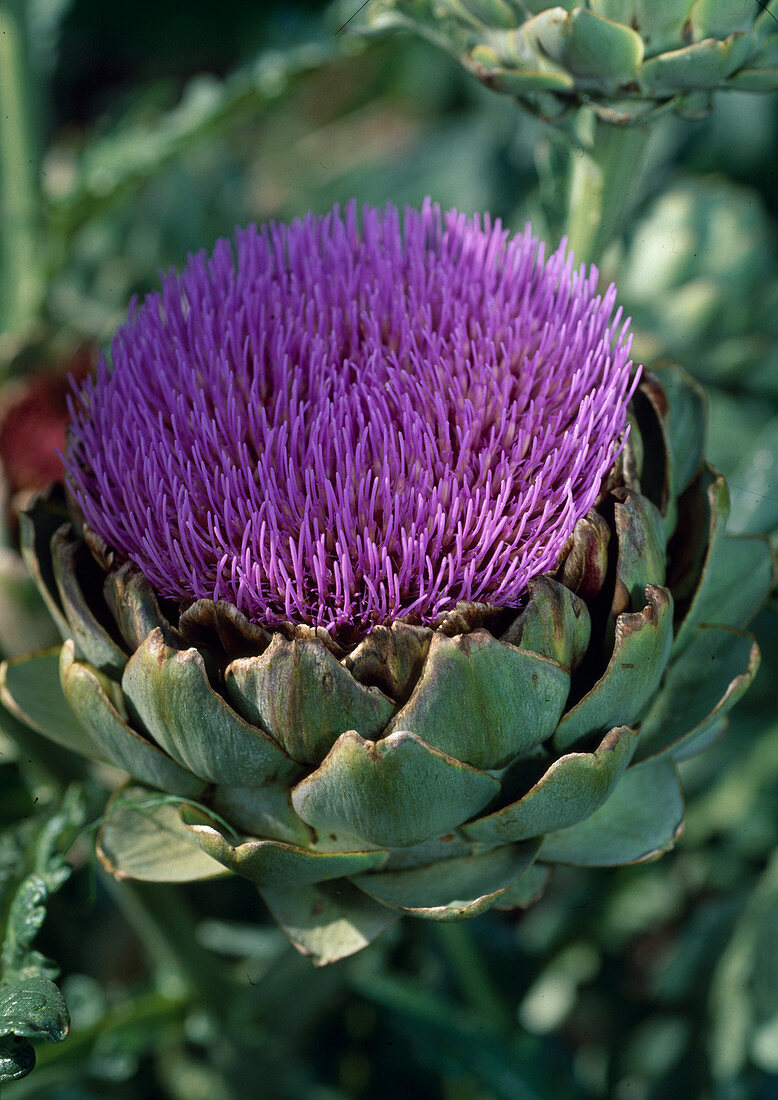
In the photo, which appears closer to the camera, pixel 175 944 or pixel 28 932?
pixel 28 932

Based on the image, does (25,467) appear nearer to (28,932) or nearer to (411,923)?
(28,932)

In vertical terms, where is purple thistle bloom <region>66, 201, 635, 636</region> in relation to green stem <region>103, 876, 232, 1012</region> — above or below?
above

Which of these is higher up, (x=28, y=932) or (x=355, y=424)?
(x=355, y=424)

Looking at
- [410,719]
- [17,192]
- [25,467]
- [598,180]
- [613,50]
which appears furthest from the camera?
[17,192]

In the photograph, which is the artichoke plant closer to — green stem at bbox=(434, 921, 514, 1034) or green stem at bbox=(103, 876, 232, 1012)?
green stem at bbox=(103, 876, 232, 1012)

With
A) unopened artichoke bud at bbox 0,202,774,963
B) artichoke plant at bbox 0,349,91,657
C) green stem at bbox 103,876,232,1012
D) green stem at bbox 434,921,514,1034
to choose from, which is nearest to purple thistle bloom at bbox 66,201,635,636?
unopened artichoke bud at bbox 0,202,774,963

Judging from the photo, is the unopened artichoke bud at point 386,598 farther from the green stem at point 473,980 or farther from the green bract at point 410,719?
the green stem at point 473,980

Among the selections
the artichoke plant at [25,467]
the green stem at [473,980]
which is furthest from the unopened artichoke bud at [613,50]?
the green stem at [473,980]

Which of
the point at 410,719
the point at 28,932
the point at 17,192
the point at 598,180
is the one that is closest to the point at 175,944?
the point at 28,932
